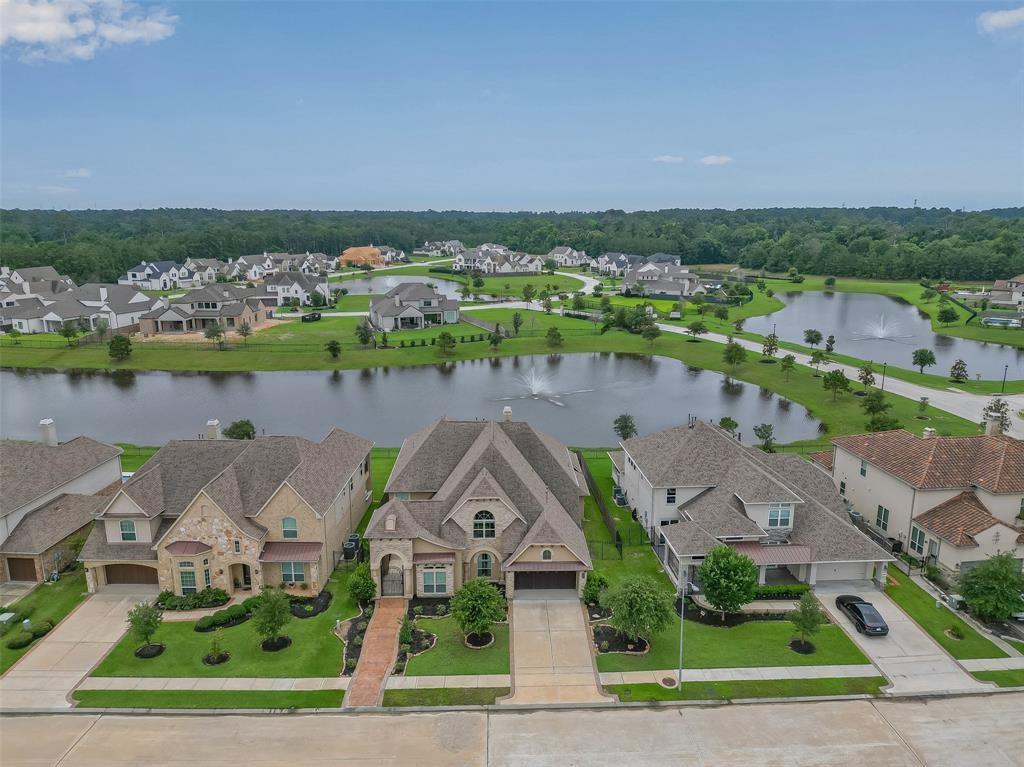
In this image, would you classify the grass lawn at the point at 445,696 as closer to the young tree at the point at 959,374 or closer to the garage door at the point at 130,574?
the garage door at the point at 130,574

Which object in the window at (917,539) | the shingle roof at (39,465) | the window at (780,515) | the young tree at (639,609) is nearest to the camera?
the young tree at (639,609)

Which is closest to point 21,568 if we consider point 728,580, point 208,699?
point 208,699

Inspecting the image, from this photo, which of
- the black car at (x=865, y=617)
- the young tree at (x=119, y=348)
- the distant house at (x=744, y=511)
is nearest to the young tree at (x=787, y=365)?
A: the distant house at (x=744, y=511)

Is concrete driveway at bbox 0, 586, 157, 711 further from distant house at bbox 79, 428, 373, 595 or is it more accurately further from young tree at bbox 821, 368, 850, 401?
young tree at bbox 821, 368, 850, 401

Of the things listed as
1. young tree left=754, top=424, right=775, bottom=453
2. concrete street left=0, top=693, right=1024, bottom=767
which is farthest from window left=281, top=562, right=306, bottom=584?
young tree left=754, top=424, right=775, bottom=453

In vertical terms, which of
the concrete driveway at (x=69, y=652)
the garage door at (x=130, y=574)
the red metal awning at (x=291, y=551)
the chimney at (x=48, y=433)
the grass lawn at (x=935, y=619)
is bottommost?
the concrete driveway at (x=69, y=652)

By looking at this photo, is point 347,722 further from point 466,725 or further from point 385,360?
point 385,360

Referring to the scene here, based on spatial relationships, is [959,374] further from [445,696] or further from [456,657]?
[445,696]

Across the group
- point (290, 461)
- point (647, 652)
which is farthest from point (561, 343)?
point (647, 652)
